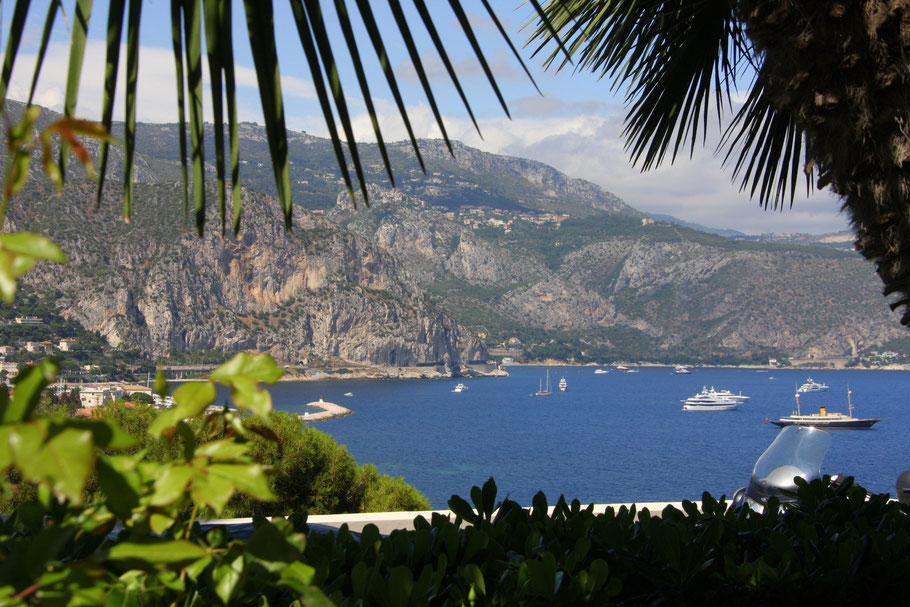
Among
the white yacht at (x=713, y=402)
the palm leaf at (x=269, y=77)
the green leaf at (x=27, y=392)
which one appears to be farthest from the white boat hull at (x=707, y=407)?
the green leaf at (x=27, y=392)

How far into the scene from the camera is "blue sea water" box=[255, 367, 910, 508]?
142 ft

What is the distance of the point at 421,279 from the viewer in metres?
130

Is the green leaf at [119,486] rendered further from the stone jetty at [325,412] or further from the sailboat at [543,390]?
the sailboat at [543,390]

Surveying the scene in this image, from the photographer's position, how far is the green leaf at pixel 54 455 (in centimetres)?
42

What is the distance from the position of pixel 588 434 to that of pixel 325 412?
896 inches

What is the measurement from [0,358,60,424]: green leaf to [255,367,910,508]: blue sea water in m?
31.2

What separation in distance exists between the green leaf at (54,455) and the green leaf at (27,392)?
0.04ft

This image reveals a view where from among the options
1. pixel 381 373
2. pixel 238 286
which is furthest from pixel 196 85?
pixel 381 373

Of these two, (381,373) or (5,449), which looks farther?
(381,373)

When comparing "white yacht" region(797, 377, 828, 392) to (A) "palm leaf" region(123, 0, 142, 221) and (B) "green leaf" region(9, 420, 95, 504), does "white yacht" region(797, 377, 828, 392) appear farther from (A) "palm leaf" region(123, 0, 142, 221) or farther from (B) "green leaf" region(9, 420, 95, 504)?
(B) "green leaf" region(9, 420, 95, 504)

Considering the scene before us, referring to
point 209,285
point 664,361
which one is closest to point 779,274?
point 664,361

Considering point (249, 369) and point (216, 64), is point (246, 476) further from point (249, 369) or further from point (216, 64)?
point (216, 64)

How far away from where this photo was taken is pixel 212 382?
0.59 meters

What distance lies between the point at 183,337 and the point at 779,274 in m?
79.7
